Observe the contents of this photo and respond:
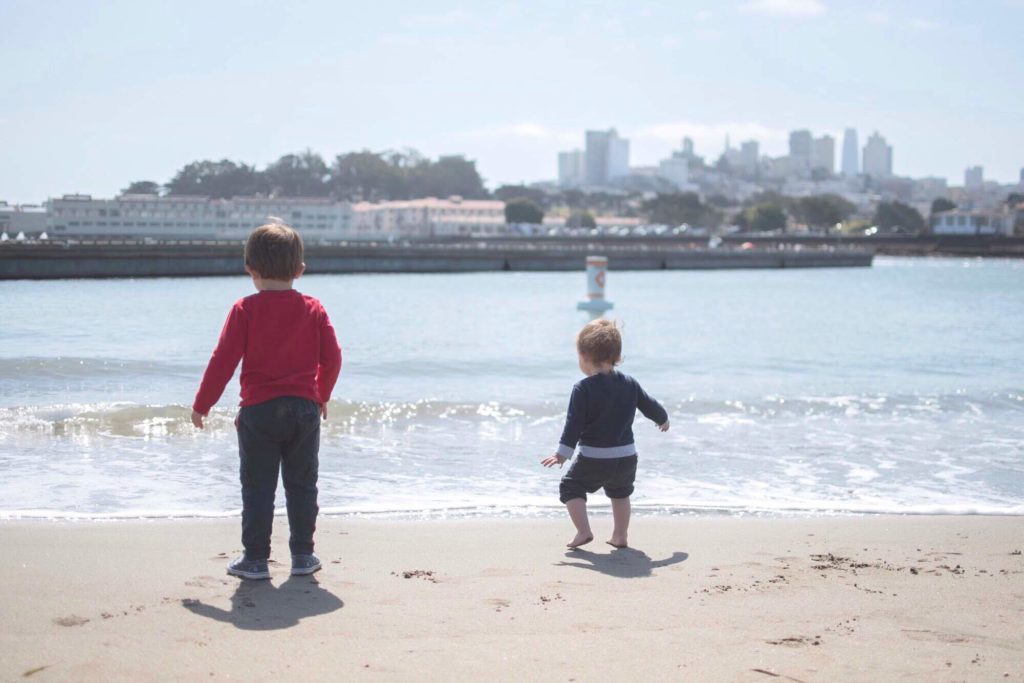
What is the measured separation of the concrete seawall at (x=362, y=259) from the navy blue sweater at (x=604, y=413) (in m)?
51.2

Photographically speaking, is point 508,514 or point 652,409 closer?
point 652,409

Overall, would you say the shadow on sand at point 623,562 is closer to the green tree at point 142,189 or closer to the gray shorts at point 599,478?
Result: the gray shorts at point 599,478

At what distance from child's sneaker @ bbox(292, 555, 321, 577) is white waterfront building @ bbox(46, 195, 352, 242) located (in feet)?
383

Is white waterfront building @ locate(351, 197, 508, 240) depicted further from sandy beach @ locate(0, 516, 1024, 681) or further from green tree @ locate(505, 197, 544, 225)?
sandy beach @ locate(0, 516, 1024, 681)

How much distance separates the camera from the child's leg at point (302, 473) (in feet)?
14.2

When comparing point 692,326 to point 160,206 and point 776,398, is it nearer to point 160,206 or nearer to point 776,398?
point 776,398

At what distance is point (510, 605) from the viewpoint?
3934 millimetres

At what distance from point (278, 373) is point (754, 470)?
4154mm

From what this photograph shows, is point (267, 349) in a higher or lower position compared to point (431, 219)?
lower

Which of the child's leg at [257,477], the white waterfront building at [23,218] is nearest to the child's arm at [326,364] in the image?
the child's leg at [257,477]

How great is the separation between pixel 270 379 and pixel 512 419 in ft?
20.2

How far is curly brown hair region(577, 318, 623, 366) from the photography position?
5.01 m

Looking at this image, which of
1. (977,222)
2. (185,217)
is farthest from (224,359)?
(977,222)

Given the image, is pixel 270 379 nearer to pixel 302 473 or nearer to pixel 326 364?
pixel 326 364
